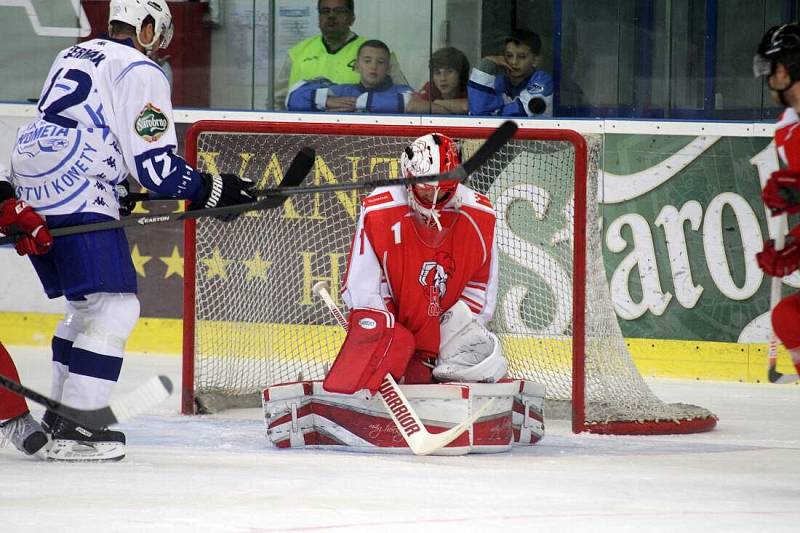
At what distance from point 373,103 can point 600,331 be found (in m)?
1.77

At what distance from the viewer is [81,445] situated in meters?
3.60

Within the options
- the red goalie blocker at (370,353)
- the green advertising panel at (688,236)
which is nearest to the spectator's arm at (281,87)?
the green advertising panel at (688,236)

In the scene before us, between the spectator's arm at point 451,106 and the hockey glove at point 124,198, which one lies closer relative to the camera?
the hockey glove at point 124,198

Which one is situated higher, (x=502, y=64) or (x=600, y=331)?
(x=502, y=64)

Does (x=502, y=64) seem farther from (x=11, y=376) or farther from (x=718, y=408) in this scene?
(x=11, y=376)

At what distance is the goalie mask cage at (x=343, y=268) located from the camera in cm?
451

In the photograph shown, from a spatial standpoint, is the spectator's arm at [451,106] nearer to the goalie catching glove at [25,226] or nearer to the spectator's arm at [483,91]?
the spectator's arm at [483,91]

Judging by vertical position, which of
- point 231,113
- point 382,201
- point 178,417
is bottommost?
point 178,417

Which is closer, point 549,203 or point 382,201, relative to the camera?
point 382,201

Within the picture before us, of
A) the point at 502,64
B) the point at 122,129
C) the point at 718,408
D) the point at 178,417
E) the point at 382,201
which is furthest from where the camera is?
the point at 502,64

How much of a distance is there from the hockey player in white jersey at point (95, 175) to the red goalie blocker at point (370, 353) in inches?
22.1

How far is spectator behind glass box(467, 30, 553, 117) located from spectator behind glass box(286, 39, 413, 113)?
291 millimetres

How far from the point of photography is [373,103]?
19.6 ft

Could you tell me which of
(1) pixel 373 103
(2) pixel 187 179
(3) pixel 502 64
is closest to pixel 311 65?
(1) pixel 373 103
